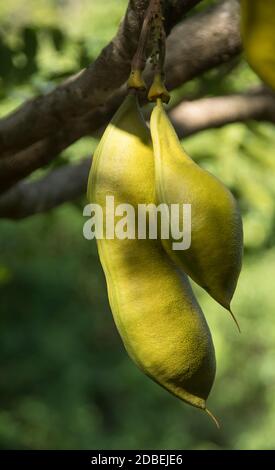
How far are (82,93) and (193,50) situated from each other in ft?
1.07

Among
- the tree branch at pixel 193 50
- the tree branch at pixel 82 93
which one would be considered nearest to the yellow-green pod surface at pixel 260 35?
the tree branch at pixel 82 93

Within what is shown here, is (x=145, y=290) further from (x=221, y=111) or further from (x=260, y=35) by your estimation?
(x=221, y=111)

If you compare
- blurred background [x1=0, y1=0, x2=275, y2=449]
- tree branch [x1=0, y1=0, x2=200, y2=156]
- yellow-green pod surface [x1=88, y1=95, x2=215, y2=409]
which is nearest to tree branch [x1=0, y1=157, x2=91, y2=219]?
tree branch [x1=0, y1=0, x2=200, y2=156]

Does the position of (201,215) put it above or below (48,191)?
above

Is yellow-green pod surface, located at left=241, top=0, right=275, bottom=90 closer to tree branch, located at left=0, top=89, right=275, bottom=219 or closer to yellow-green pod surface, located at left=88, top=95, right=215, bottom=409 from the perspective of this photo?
yellow-green pod surface, located at left=88, top=95, right=215, bottom=409

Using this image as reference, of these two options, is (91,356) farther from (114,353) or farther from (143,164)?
(143,164)

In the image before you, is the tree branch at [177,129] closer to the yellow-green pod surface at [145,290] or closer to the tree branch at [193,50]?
the tree branch at [193,50]

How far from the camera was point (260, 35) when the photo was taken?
2.30 feet

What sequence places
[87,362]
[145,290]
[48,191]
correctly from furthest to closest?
[87,362], [48,191], [145,290]

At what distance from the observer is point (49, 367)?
8570mm

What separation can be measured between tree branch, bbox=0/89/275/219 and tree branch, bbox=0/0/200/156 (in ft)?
2.06

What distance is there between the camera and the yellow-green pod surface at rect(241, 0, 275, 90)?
2.26ft

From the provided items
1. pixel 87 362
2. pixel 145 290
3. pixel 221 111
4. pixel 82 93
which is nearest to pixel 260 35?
Answer: pixel 145 290

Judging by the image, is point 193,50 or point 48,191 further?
point 48,191
